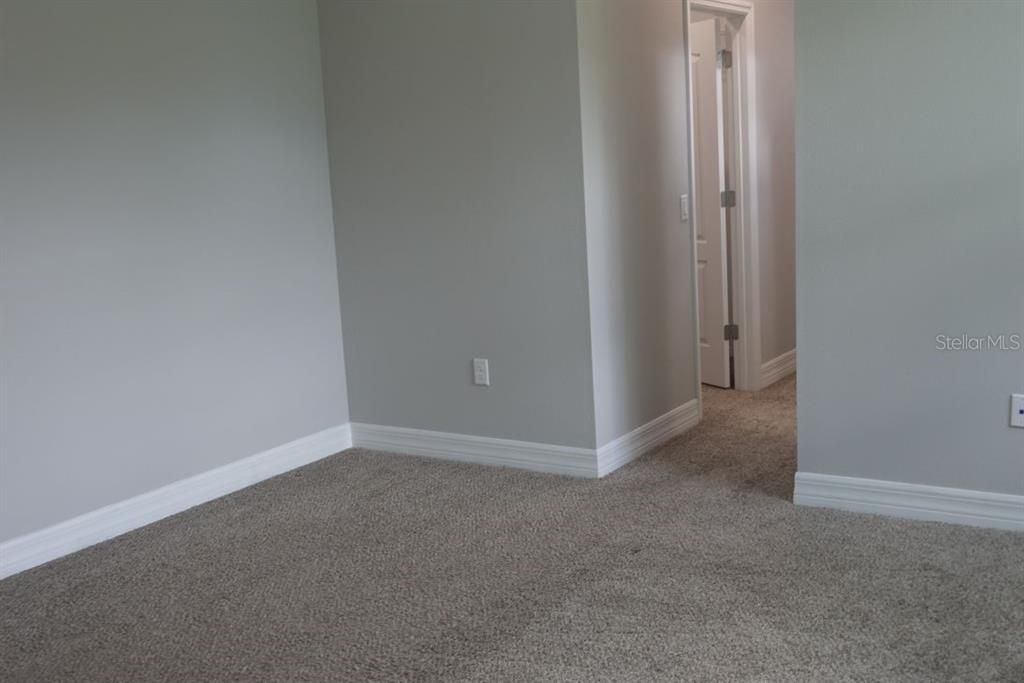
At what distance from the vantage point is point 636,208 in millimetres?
4160

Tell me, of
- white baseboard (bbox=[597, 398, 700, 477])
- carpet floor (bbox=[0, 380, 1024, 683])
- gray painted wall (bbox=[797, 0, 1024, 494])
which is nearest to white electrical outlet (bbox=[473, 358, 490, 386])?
carpet floor (bbox=[0, 380, 1024, 683])

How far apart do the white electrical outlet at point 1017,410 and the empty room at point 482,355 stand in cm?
1

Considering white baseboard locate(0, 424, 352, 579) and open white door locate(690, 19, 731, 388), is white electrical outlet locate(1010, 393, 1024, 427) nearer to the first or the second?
open white door locate(690, 19, 731, 388)

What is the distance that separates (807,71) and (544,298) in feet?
4.47

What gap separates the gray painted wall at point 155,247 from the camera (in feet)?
10.7

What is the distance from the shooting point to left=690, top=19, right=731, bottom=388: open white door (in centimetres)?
517

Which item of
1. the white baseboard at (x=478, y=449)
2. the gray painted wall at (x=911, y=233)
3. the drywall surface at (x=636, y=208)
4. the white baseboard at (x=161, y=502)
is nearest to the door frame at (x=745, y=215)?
the drywall surface at (x=636, y=208)

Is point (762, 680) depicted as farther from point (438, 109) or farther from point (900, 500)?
point (438, 109)

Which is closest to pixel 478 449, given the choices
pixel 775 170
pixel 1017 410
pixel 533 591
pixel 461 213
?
pixel 461 213

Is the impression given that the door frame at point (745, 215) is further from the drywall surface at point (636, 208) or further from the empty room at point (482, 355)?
the drywall surface at point (636, 208)

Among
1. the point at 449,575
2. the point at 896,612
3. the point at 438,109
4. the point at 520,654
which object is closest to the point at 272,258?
the point at 438,109

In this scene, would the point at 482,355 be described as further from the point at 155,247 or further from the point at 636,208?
the point at 155,247

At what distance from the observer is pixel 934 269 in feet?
10.2

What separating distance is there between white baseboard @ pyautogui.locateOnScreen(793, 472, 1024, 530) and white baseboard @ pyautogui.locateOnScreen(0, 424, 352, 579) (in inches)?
86.1
